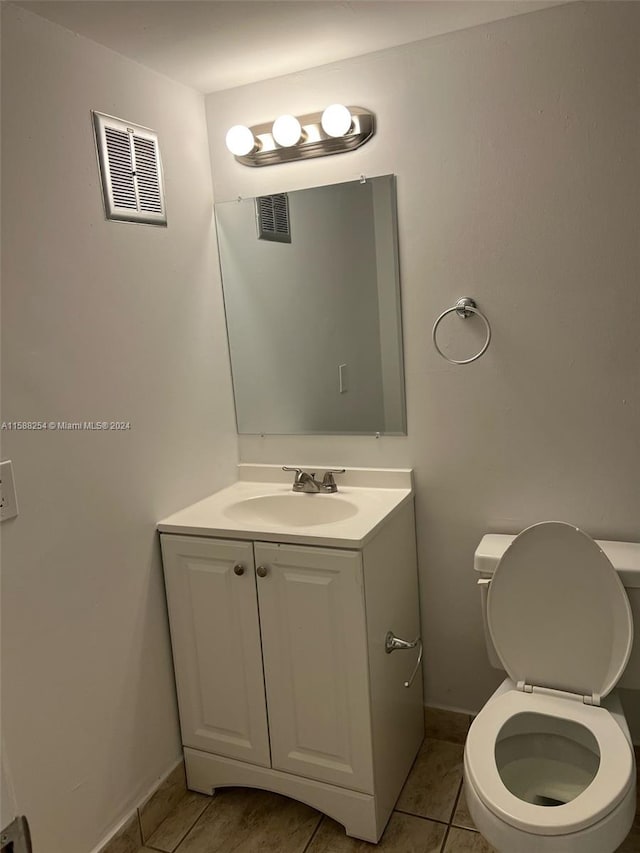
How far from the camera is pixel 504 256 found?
182 centimetres

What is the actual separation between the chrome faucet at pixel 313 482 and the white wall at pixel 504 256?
4.7 inches

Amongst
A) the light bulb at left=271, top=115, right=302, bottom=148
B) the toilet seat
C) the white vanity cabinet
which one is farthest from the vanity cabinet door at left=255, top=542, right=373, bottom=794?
the light bulb at left=271, top=115, right=302, bottom=148

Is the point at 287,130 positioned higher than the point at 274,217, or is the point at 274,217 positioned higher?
the point at 287,130

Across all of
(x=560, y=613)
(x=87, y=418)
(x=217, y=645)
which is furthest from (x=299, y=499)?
(x=560, y=613)

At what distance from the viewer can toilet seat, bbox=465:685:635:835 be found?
128 centimetres

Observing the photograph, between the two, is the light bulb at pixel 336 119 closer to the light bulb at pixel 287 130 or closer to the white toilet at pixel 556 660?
the light bulb at pixel 287 130

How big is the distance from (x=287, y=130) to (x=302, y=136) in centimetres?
8

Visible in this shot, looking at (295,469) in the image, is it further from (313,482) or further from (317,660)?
(317,660)

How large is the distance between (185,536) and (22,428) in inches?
22.9

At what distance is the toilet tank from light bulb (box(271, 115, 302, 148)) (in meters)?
1.32

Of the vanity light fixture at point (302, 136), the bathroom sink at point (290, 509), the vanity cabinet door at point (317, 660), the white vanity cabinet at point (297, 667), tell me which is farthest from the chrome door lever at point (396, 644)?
the vanity light fixture at point (302, 136)

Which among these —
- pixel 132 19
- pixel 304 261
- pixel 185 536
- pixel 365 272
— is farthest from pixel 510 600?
pixel 132 19

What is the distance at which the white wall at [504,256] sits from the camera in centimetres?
168

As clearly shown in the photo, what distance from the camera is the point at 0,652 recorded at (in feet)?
4.53
